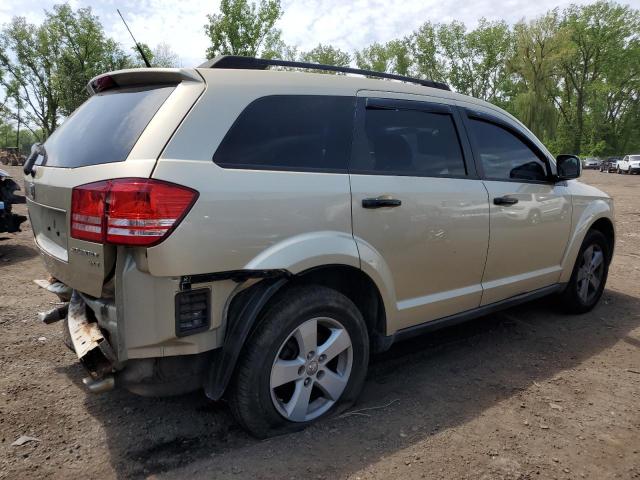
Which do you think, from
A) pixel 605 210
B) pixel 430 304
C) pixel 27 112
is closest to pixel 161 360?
pixel 430 304

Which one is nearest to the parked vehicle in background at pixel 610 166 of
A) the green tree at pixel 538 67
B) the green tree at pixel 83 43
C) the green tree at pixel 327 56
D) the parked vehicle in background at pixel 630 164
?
the parked vehicle in background at pixel 630 164

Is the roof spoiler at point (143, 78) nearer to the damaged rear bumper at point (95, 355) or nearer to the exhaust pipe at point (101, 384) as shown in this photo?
the damaged rear bumper at point (95, 355)

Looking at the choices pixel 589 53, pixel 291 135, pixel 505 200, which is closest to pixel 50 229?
pixel 291 135

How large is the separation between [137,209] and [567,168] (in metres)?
3.56

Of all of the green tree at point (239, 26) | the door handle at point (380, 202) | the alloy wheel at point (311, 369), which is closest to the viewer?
the alloy wheel at point (311, 369)

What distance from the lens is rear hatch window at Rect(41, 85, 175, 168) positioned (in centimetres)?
230

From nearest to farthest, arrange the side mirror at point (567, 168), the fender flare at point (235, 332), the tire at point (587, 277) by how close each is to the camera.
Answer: the fender flare at point (235, 332) → the side mirror at point (567, 168) → the tire at point (587, 277)

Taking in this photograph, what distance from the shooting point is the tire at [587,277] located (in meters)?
4.61

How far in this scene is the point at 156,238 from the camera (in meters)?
2.06

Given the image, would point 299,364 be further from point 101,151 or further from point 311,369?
point 101,151

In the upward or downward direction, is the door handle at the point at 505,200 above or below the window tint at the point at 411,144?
below

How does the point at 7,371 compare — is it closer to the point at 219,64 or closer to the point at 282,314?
the point at 282,314

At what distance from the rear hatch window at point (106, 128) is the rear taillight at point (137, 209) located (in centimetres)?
21

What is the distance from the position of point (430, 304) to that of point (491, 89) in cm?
5814
